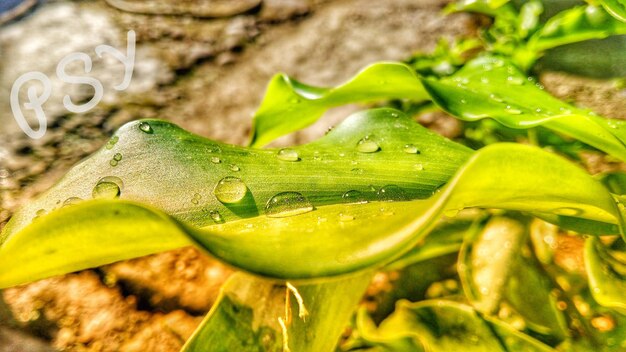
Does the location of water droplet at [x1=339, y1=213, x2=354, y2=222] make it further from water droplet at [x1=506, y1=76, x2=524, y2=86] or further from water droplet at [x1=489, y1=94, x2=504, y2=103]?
water droplet at [x1=506, y1=76, x2=524, y2=86]

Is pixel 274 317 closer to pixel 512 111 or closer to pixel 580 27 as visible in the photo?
pixel 512 111

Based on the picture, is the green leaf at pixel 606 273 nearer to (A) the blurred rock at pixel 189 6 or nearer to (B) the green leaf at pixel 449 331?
(B) the green leaf at pixel 449 331

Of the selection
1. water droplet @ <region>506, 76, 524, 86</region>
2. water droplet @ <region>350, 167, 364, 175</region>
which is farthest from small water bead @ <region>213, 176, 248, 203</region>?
water droplet @ <region>506, 76, 524, 86</region>

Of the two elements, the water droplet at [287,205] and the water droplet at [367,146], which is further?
the water droplet at [367,146]

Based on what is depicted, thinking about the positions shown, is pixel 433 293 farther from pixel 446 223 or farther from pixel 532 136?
pixel 532 136

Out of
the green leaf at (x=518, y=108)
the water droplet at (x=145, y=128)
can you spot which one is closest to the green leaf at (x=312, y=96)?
the green leaf at (x=518, y=108)

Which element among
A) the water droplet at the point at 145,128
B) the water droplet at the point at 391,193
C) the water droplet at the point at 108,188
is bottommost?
the water droplet at the point at 391,193

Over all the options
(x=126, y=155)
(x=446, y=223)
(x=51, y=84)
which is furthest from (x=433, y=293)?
(x=51, y=84)
